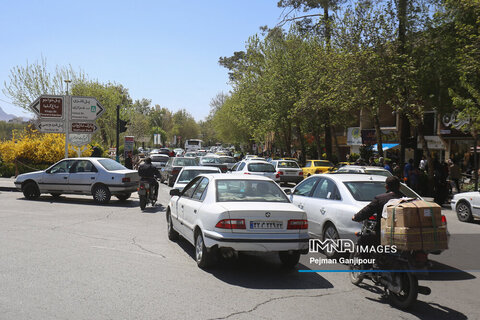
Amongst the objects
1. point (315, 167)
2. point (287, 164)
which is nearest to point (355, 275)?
point (315, 167)

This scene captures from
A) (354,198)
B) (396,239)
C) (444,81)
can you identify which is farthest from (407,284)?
(444,81)

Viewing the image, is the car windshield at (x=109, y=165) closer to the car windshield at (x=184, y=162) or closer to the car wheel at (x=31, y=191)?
the car wheel at (x=31, y=191)

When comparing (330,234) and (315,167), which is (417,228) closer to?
(330,234)

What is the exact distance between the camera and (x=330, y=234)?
792cm

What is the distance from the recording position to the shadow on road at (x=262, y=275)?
20.6 ft

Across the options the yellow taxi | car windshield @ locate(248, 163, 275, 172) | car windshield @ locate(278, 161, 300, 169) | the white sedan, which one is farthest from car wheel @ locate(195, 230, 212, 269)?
the yellow taxi

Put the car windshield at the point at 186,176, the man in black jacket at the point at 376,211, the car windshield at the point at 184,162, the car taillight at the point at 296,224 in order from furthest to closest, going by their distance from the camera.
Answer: the car windshield at the point at 184,162, the car windshield at the point at 186,176, the car taillight at the point at 296,224, the man in black jacket at the point at 376,211

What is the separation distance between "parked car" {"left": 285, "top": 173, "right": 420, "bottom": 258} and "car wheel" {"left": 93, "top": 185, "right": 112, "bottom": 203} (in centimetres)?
855

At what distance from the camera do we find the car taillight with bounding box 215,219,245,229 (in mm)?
6449

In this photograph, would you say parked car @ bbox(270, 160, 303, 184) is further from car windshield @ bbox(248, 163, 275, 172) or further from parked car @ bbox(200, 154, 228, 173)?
parked car @ bbox(200, 154, 228, 173)

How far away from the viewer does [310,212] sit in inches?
343

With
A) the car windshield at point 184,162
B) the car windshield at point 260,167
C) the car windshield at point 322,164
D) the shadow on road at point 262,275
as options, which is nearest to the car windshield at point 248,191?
the shadow on road at point 262,275

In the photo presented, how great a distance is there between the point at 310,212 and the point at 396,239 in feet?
11.4

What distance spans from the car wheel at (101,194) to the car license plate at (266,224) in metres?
10.1
